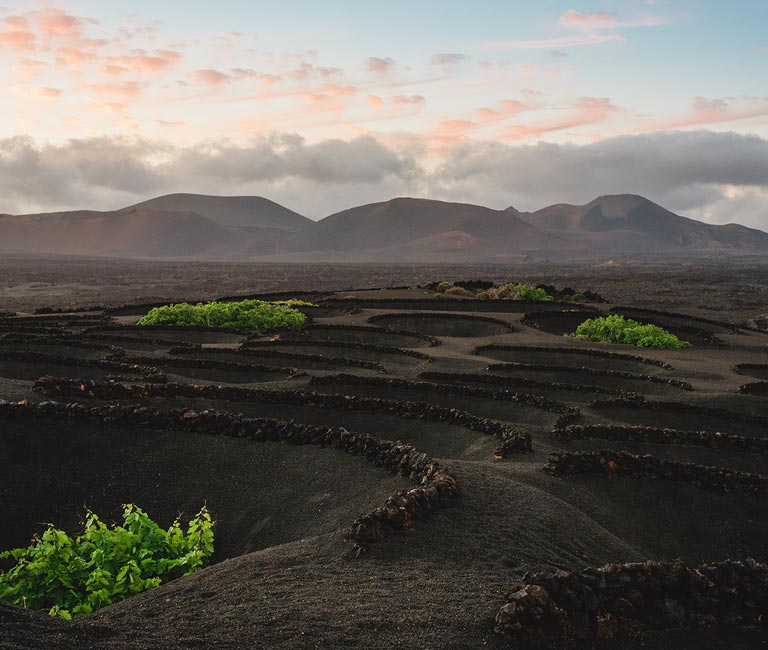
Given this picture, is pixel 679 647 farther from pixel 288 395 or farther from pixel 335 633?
pixel 288 395

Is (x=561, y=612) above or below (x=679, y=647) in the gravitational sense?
above

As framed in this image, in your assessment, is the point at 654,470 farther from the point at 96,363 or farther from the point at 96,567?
the point at 96,363

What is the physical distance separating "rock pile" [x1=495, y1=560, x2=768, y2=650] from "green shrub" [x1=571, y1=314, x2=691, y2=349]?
25.2m

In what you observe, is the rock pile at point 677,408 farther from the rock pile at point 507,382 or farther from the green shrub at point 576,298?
the green shrub at point 576,298

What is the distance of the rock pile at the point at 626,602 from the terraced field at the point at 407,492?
2cm

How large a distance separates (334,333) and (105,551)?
24.1m

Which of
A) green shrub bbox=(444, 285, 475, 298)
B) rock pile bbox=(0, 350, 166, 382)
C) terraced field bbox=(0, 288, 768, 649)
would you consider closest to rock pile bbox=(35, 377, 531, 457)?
terraced field bbox=(0, 288, 768, 649)

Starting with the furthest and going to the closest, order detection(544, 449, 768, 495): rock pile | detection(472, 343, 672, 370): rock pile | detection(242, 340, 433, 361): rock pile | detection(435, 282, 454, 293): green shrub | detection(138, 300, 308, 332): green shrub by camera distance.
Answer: detection(435, 282, 454, 293): green shrub
detection(138, 300, 308, 332): green shrub
detection(242, 340, 433, 361): rock pile
detection(472, 343, 672, 370): rock pile
detection(544, 449, 768, 495): rock pile

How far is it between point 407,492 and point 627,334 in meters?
25.6

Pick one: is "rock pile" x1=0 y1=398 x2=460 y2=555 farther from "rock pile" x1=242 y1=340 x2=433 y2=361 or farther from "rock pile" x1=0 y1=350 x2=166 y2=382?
"rock pile" x1=242 y1=340 x2=433 y2=361

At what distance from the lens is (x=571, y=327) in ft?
124

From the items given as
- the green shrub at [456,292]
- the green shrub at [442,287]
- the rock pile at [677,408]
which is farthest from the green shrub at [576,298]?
the rock pile at [677,408]

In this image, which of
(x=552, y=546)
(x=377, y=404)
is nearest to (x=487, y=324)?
(x=377, y=404)

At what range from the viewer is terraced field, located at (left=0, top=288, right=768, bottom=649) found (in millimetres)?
5777
